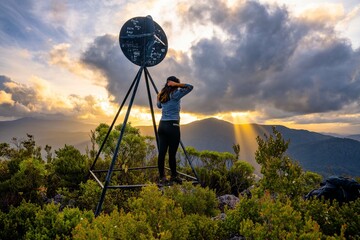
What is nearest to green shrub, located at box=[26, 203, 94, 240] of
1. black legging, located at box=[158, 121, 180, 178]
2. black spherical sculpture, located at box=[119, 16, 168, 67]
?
black legging, located at box=[158, 121, 180, 178]

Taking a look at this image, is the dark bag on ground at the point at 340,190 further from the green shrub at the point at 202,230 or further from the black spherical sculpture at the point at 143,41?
the black spherical sculpture at the point at 143,41

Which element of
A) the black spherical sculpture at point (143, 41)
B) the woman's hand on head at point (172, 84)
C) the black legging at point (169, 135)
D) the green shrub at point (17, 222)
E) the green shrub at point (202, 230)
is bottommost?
the green shrub at point (17, 222)

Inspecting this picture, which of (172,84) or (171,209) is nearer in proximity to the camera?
(171,209)

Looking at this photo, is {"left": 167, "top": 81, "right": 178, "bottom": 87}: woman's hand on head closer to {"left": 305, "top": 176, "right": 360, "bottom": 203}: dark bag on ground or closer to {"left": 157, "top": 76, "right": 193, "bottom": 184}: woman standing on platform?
{"left": 157, "top": 76, "right": 193, "bottom": 184}: woman standing on platform

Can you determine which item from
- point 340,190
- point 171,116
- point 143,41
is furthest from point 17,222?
point 340,190

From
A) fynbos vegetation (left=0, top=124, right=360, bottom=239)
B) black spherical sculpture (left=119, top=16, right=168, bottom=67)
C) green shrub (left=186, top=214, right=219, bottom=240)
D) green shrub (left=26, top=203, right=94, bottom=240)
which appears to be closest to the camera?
fynbos vegetation (left=0, top=124, right=360, bottom=239)

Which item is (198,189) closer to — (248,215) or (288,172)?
(248,215)

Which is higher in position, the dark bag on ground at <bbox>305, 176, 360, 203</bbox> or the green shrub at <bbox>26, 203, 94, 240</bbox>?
the dark bag on ground at <bbox>305, 176, 360, 203</bbox>

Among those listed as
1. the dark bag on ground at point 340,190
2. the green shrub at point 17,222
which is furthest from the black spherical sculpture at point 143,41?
the dark bag on ground at point 340,190

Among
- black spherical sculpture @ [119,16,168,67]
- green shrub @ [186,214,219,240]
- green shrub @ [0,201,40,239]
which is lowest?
green shrub @ [0,201,40,239]

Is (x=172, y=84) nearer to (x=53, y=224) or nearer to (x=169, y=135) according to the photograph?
(x=169, y=135)

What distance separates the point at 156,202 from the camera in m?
3.27

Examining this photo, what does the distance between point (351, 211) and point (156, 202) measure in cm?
239

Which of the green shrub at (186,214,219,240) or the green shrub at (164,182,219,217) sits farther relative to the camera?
the green shrub at (164,182,219,217)
